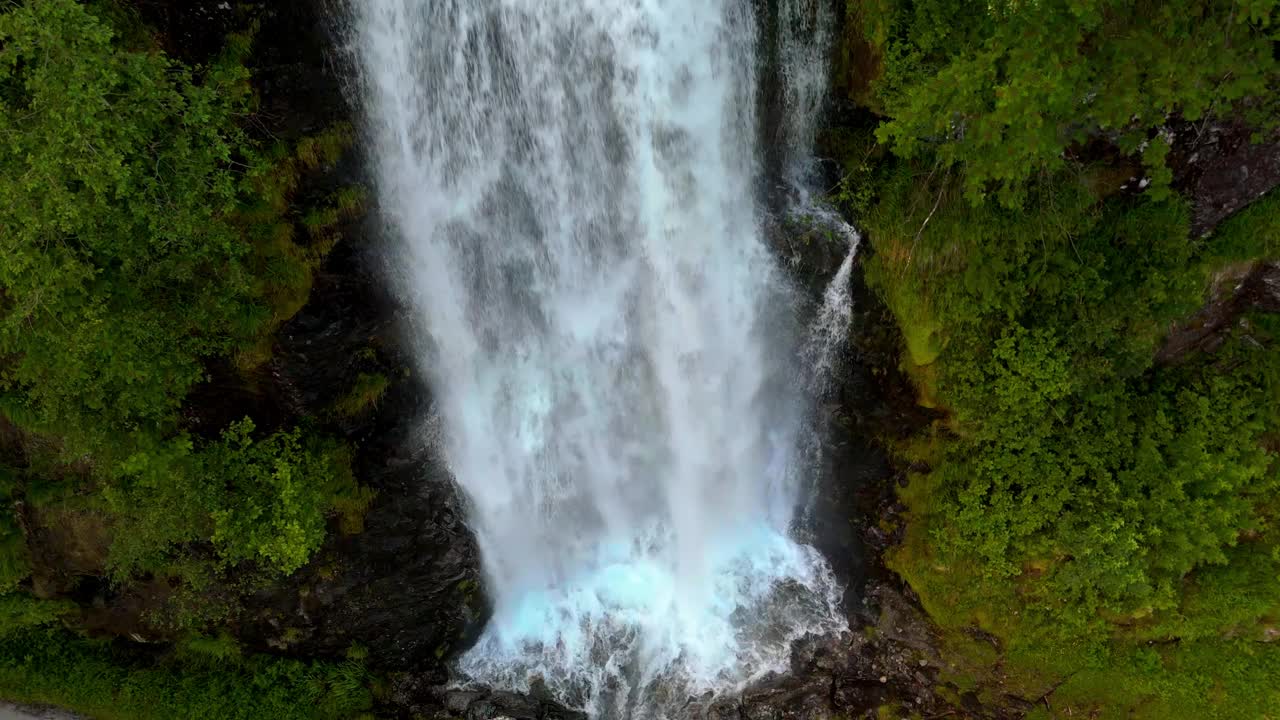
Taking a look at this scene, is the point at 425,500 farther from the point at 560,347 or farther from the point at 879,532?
the point at 879,532

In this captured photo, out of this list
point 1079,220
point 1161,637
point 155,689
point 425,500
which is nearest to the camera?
point 1079,220

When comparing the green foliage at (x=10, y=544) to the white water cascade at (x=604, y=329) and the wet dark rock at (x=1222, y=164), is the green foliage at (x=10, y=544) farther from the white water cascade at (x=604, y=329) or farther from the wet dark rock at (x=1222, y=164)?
the wet dark rock at (x=1222, y=164)

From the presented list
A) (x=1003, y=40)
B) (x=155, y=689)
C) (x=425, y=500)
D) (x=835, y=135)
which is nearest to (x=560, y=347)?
Answer: (x=425, y=500)

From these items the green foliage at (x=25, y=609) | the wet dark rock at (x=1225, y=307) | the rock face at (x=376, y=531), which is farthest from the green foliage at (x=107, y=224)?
the wet dark rock at (x=1225, y=307)

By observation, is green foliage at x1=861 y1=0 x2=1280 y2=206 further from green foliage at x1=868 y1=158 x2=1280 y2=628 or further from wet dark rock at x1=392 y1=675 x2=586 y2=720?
wet dark rock at x1=392 y1=675 x2=586 y2=720

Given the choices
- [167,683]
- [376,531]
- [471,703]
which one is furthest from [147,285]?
[471,703]

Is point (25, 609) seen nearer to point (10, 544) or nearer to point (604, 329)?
point (10, 544)
